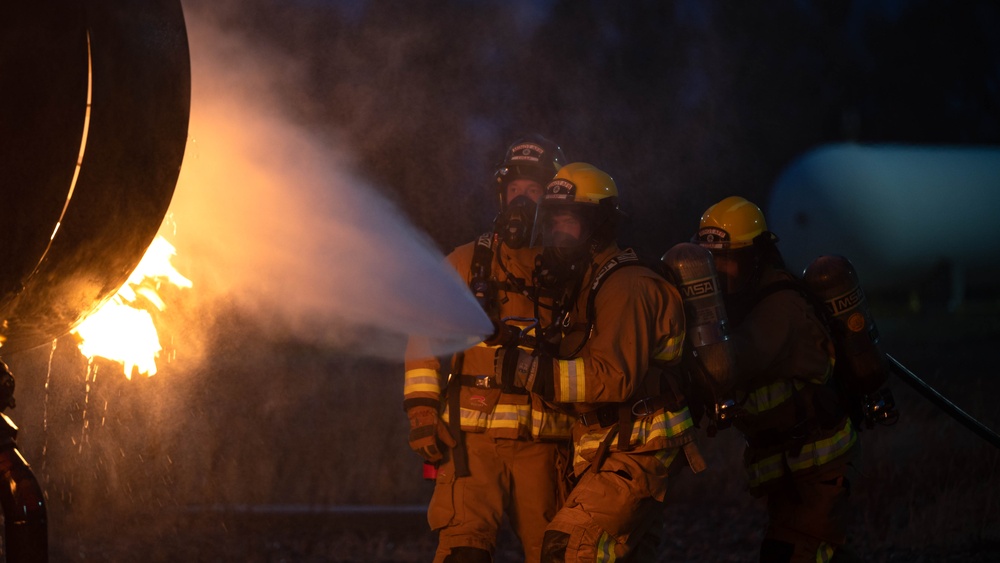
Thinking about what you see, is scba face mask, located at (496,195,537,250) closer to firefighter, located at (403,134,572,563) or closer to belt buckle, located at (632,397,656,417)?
firefighter, located at (403,134,572,563)

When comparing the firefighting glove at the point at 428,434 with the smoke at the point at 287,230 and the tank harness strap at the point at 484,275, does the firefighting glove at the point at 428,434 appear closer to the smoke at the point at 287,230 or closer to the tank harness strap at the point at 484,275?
the smoke at the point at 287,230

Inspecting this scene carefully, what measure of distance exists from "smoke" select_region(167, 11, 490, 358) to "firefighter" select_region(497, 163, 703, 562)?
13.7 inches

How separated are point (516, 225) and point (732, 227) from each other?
92 centimetres

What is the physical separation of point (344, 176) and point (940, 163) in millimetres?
12613

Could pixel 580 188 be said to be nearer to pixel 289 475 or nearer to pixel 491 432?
pixel 491 432

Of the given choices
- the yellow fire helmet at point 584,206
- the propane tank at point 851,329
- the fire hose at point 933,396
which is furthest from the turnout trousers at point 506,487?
the fire hose at point 933,396

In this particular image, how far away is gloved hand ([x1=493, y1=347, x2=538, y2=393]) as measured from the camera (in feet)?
13.7

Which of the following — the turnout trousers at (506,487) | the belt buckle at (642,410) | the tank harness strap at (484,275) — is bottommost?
the turnout trousers at (506,487)

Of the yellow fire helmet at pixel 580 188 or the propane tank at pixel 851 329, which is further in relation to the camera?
the propane tank at pixel 851 329

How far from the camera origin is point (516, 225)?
4855 mm

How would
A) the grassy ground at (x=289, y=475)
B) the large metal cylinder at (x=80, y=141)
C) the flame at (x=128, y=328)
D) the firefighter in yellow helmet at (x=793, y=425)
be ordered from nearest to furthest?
the large metal cylinder at (x=80, y=141)
the flame at (x=128, y=328)
the firefighter in yellow helmet at (x=793, y=425)
the grassy ground at (x=289, y=475)

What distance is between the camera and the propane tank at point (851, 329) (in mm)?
4840

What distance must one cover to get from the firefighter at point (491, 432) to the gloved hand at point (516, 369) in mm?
404

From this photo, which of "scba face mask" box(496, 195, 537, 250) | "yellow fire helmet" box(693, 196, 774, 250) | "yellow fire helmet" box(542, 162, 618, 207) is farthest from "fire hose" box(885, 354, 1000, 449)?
"scba face mask" box(496, 195, 537, 250)
